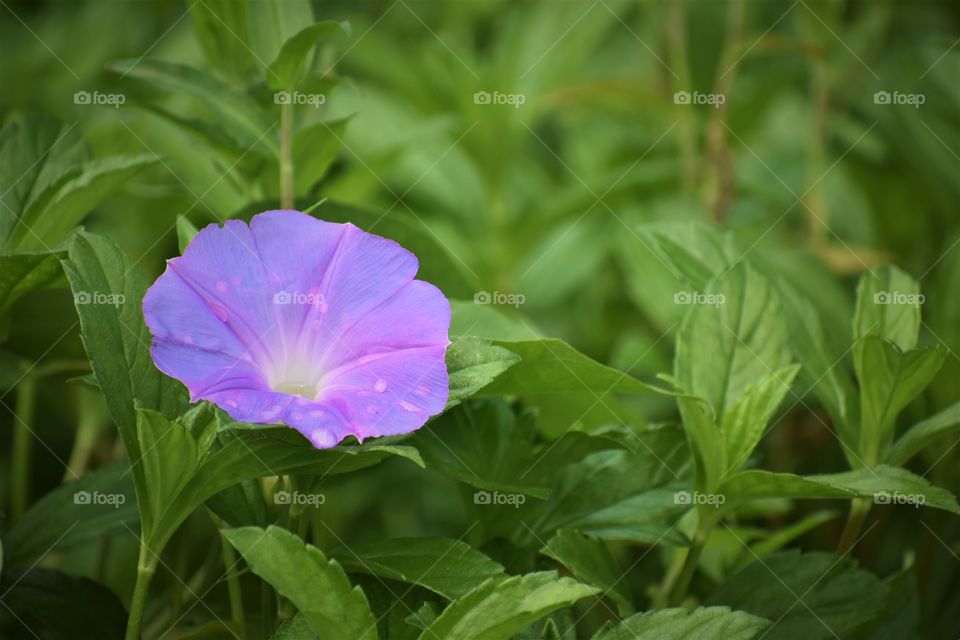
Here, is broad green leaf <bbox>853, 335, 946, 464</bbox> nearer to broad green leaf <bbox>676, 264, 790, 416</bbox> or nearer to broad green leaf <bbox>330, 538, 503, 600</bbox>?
broad green leaf <bbox>676, 264, 790, 416</bbox>

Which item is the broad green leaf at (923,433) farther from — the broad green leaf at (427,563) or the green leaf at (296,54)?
the green leaf at (296,54)

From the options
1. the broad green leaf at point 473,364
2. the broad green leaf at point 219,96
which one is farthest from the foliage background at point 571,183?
the broad green leaf at point 473,364

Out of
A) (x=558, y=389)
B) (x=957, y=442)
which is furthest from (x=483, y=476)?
(x=957, y=442)

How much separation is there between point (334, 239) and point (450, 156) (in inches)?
39.5

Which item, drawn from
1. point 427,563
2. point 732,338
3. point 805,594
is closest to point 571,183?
point 732,338

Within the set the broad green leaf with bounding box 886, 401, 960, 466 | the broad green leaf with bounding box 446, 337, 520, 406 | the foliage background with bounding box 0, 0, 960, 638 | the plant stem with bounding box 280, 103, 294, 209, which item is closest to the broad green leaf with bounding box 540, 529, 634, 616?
the foliage background with bounding box 0, 0, 960, 638

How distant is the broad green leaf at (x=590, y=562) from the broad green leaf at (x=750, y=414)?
0.11 m

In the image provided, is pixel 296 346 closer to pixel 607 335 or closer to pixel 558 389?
pixel 558 389

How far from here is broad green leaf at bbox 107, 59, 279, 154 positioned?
796mm

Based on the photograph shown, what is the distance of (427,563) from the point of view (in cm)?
65

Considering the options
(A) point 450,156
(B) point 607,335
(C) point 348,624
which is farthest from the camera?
(A) point 450,156

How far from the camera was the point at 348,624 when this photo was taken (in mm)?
601

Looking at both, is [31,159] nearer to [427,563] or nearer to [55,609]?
[55,609]

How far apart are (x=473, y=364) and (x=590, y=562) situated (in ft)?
0.60
